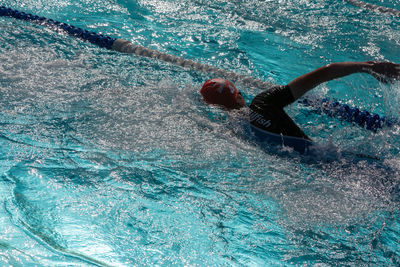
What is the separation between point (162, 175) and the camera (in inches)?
102

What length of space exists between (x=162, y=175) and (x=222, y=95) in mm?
1021

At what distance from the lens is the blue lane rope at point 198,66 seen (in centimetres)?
391

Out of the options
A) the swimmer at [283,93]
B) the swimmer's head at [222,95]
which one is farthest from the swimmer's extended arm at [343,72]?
the swimmer's head at [222,95]

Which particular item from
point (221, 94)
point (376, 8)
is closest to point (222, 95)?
point (221, 94)

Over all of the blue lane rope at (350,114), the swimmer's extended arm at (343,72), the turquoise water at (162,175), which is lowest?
the turquoise water at (162,175)

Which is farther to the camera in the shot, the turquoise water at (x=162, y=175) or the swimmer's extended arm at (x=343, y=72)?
the swimmer's extended arm at (x=343, y=72)

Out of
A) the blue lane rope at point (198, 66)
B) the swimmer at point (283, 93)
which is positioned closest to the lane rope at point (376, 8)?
the blue lane rope at point (198, 66)

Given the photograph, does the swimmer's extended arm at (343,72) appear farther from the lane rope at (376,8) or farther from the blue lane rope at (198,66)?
the lane rope at (376,8)

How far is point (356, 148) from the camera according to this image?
3.20 metres

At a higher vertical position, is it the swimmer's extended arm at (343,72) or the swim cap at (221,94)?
the swimmer's extended arm at (343,72)

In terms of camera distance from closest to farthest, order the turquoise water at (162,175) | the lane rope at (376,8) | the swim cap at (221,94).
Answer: the turquoise water at (162,175) < the swim cap at (221,94) < the lane rope at (376,8)

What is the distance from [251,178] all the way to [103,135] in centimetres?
114

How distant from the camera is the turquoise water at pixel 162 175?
6.93 feet

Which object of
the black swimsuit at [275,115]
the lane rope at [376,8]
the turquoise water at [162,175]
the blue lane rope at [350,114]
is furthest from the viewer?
the lane rope at [376,8]
